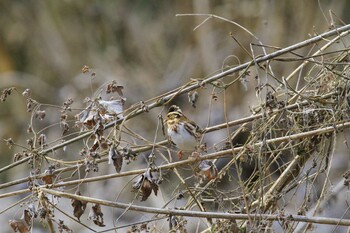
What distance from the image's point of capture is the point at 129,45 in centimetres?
997

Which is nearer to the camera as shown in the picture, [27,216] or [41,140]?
[27,216]

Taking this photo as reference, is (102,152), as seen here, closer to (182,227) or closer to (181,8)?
(182,227)

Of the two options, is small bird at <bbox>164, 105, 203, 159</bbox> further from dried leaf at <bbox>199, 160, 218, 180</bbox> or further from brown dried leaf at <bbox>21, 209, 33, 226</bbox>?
brown dried leaf at <bbox>21, 209, 33, 226</bbox>

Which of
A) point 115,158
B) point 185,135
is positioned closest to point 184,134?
point 185,135

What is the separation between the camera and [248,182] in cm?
275

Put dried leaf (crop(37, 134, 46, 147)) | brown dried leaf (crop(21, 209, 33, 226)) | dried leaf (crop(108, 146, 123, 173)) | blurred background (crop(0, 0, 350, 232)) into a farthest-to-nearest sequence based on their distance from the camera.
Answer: blurred background (crop(0, 0, 350, 232))
dried leaf (crop(37, 134, 46, 147))
brown dried leaf (crop(21, 209, 33, 226))
dried leaf (crop(108, 146, 123, 173))

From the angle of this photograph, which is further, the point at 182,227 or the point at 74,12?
the point at 74,12

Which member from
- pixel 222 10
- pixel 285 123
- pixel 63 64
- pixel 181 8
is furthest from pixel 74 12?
pixel 285 123

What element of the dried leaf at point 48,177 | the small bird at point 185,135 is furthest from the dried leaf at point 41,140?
the small bird at point 185,135

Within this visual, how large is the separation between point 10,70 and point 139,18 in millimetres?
1761

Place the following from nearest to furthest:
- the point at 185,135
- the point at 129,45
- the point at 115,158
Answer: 1. the point at 115,158
2. the point at 185,135
3. the point at 129,45

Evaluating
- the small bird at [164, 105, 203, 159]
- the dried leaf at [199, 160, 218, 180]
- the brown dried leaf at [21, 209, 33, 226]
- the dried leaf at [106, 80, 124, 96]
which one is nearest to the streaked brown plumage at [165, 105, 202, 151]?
the small bird at [164, 105, 203, 159]

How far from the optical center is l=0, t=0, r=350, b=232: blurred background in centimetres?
765

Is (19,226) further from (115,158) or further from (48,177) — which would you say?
(115,158)
